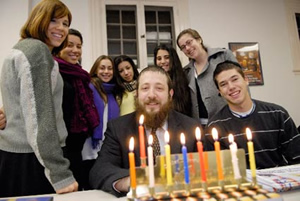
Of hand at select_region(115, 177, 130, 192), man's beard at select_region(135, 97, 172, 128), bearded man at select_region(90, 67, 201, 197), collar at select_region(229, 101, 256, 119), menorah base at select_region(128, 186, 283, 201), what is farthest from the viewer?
collar at select_region(229, 101, 256, 119)

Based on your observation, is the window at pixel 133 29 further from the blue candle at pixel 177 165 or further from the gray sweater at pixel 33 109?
the blue candle at pixel 177 165

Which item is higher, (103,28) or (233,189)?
(103,28)

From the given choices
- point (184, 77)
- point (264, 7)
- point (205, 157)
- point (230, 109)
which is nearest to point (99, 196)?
point (205, 157)

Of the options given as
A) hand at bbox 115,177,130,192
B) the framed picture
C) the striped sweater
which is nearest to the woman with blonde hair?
hand at bbox 115,177,130,192

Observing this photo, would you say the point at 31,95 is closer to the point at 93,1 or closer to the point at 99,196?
the point at 99,196

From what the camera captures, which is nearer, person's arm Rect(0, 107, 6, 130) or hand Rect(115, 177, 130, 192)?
hand Rect(115, 177, 130, 192)

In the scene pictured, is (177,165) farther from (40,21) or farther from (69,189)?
(40,21)

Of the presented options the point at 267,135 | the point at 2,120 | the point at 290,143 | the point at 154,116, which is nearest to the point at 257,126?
the point at 267,135

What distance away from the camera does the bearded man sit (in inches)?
68.2

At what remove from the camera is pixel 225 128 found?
2.08 metres

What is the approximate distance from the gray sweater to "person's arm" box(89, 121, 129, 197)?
176 millimetres

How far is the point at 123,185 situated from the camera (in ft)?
4.28

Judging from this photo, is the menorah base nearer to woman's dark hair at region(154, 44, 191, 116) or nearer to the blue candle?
the blue candle

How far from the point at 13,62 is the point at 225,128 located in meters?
1.65
